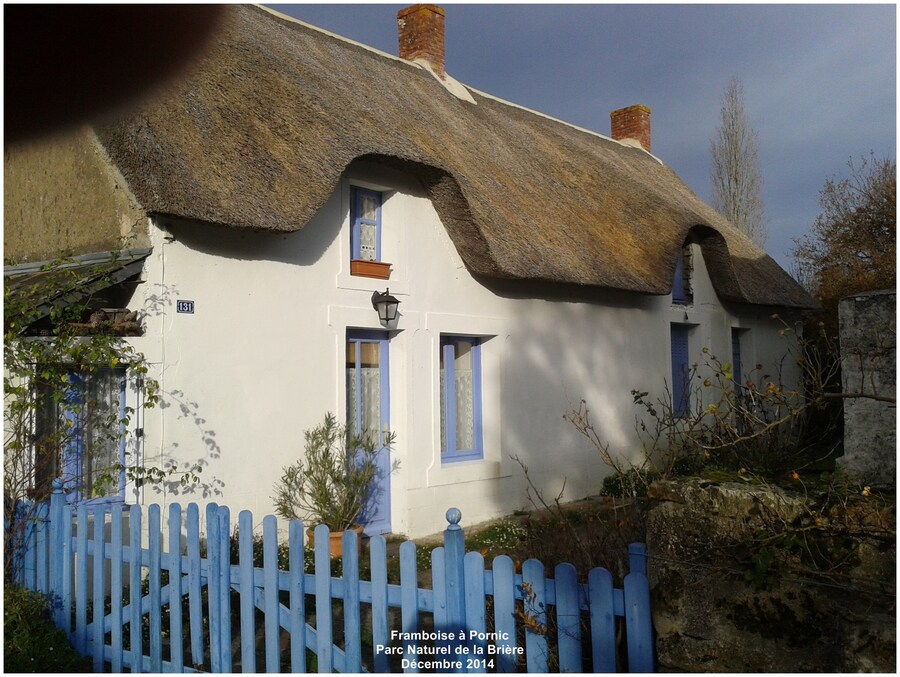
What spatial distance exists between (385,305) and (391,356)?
762 mm

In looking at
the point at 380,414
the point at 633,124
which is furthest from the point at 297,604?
the point at 633,124

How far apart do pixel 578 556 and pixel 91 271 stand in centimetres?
416

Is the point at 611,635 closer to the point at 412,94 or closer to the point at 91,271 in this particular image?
the point at 91,271

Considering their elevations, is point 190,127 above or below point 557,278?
above

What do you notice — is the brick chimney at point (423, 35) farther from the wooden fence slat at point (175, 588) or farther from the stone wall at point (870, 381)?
the stone wall at point (870, 381)

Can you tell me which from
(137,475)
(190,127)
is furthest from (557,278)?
(137,475)

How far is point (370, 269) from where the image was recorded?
8.55 metres

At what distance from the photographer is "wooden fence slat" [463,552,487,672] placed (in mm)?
3584

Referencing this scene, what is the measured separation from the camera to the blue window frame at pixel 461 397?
951 centimetres

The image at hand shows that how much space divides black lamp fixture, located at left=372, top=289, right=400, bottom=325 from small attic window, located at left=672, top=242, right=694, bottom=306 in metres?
6.48

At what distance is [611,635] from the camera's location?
3.28 meters

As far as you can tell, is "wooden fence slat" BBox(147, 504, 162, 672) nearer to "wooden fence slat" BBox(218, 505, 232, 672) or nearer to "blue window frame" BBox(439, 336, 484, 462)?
"wooden fence slat" BBox(218, 505, 232, 672)

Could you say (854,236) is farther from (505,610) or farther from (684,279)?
(505,610)

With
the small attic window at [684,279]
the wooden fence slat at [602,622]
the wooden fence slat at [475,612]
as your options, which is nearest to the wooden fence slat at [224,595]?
the wooden fence slat at [475,612]
